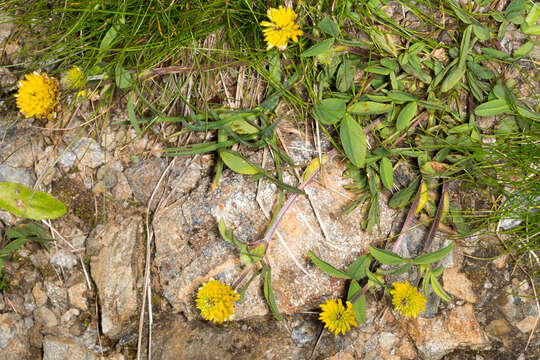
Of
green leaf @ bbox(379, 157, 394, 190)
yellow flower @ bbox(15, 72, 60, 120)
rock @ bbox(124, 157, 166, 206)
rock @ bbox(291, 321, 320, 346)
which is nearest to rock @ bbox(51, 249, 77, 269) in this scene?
rock @ bbox(124, 157, 166, 206)

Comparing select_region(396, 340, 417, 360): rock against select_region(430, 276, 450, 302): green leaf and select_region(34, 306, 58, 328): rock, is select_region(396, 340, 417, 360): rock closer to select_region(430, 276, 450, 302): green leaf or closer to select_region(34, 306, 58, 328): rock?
select_region(430, 276, 450, 302): green leaf

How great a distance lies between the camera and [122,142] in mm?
2340

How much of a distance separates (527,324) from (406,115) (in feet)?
3.85

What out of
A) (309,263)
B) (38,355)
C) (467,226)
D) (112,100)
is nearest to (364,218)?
(309,263)

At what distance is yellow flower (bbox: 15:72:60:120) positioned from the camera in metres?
2.20

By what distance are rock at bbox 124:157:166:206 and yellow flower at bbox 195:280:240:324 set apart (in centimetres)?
64

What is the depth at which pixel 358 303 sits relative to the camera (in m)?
1.97

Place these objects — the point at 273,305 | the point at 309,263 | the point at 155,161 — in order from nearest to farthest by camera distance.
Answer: the point at 273,305, the point at 309,263, the point at 155,161

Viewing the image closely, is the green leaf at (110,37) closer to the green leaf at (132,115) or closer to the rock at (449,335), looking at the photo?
the green leaf at (132,115)

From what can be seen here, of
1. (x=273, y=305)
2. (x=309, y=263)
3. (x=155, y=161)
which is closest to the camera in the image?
(x=273, y=305)

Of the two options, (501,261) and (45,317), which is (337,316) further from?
(45,317)

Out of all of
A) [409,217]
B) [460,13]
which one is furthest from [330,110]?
[460,13]

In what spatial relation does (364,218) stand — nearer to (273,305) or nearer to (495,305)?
(273,305)

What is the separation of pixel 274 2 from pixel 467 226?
146cm
